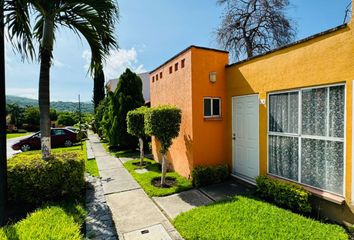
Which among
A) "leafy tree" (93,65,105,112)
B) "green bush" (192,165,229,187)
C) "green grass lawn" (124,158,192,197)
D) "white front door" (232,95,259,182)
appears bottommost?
"green grass lawn" (124,158,192,197)

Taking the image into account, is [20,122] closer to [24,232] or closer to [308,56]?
[24,232]

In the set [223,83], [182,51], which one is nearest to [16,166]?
[182,51]

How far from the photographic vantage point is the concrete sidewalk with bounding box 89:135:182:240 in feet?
13.1

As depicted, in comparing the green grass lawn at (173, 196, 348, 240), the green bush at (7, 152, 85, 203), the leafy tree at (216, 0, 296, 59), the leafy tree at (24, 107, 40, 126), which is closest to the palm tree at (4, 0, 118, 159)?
the green bush at (7, 152, 85, 203)

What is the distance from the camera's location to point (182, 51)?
7039 mm

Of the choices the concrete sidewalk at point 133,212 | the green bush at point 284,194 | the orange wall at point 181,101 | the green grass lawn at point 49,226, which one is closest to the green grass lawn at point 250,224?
the green bush at point 284,194

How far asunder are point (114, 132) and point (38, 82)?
834 cm

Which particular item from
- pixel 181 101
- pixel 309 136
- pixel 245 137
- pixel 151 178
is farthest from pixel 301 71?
pixel 151 178

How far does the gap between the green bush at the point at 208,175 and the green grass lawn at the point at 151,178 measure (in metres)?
0.34

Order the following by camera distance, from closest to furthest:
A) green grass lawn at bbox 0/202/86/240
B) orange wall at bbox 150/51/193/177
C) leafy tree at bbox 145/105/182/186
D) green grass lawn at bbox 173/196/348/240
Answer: green grass lawn at bbox 0/202/86/240 < green grass lawn at bbox 173/196/348/240 < leafy tree at bbox 145/105/182/186 < orange wall at bbox 150/51/193/177

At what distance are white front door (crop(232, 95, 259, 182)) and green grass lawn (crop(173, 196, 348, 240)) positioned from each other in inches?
63.7

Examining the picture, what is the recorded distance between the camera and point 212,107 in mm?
7070

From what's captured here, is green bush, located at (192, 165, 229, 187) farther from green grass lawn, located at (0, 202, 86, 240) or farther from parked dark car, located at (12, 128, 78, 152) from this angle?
parked dark car, located at (12, 128, 78, 152)

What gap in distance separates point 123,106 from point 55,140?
7.79 meters
